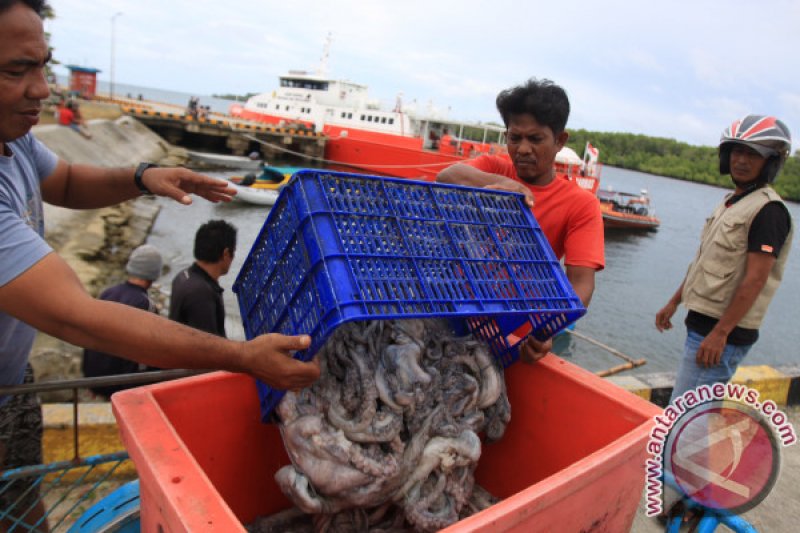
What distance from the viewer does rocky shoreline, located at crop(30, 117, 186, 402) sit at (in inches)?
216

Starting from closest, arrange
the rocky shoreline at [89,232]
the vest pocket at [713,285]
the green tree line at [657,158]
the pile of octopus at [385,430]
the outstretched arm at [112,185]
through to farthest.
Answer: the pile of octopus at [385,430]
the outstretched arm at [112,185]
the vest pocket at [713,285]
the rocky shoreline at [89,232]
the green tree line at [657,158]

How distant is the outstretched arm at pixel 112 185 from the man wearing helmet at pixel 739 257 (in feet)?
8.99

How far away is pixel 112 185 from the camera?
2291mm

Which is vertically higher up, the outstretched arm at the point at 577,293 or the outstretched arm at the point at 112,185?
the outstretched arm at the point at 112,185

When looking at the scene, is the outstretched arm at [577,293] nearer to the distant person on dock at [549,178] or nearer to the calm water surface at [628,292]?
the distant person on dock at [549,178]

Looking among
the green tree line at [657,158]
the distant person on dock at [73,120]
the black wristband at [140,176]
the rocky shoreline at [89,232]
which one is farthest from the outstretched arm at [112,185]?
the green tree line at [657,158]

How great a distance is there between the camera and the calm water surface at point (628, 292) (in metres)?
10.2

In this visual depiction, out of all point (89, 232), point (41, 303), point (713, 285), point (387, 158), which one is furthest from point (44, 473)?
point (387, 158)

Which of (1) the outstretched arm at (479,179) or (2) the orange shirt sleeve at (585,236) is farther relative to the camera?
(2) the orange shirt sleeve at (585,236)

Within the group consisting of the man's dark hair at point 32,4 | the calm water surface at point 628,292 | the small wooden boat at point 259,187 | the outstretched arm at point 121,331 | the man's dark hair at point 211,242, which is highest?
the man's dark hair at point 32,4

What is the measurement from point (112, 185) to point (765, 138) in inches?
128

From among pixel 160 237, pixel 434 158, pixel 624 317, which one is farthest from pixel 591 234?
pixel 434 158

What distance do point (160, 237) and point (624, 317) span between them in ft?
39.9

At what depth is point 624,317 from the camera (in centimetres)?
1277
